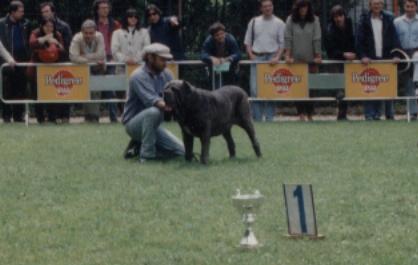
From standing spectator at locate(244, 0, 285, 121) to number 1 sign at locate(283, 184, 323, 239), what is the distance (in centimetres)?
1323

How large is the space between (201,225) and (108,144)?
741cm

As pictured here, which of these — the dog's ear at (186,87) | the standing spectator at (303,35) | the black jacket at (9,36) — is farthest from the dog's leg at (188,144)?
the black jacket at (9,36)

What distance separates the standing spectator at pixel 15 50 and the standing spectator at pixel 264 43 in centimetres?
397

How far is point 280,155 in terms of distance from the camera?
1492 centimetres

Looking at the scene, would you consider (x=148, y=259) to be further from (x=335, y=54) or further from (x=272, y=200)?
(x=335, y=54)

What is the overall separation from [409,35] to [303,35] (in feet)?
6.16

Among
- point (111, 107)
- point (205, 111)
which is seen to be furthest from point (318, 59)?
point (205, 111)

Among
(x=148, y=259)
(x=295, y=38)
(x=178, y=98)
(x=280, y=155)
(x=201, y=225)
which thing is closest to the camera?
(x=148, y=259)

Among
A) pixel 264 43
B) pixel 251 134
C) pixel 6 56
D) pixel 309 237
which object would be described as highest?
pixel 264 43

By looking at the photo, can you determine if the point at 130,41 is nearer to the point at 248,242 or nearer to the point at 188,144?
the point at 188,144

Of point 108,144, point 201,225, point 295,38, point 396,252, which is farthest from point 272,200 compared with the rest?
point 295,38

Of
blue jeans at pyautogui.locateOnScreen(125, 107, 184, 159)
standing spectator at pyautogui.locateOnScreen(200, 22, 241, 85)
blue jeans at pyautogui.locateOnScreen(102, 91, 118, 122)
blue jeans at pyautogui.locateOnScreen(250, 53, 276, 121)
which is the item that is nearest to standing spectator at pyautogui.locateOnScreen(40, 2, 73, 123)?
blue jeans at pyautogui.locateOnScreen(102, 91, 118, 122)

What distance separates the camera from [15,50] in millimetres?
22203

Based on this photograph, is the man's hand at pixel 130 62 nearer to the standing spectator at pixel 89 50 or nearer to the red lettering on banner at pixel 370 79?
the standing spectator at pixel 89 50
